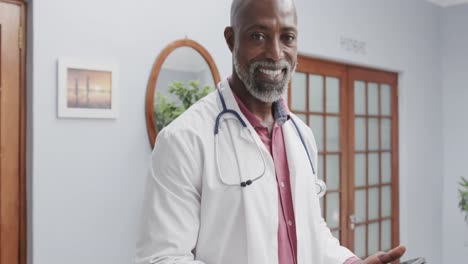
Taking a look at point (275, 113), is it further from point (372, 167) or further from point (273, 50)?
point (372, 167)

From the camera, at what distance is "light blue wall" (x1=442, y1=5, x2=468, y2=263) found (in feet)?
15.1

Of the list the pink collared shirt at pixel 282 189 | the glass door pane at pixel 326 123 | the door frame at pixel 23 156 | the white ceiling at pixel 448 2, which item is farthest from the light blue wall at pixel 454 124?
the door frame at pixel 23 156

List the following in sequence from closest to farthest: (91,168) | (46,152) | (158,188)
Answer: (158,188)
(46,152)
(91,168)

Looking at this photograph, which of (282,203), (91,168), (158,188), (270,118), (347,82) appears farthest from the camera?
(347,82)

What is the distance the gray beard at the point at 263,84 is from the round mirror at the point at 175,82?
3.83 ft

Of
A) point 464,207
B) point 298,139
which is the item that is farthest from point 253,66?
point 464,207

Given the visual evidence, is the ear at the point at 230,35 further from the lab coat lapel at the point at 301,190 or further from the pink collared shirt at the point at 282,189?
the lab coat lapel at the point at 301,190

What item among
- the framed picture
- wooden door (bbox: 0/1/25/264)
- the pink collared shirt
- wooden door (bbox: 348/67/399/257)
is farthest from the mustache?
wooden door (bbox: 348/67/399/257)

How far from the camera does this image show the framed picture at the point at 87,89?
2.12m

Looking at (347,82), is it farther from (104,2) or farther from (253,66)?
A: (253,66)

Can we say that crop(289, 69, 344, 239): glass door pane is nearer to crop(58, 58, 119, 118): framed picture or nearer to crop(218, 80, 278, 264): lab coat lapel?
crop(58, 58, 119, 118): framed picture

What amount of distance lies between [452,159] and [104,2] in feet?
12.5

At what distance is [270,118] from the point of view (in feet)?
4.54

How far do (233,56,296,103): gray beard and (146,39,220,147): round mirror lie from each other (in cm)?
117
